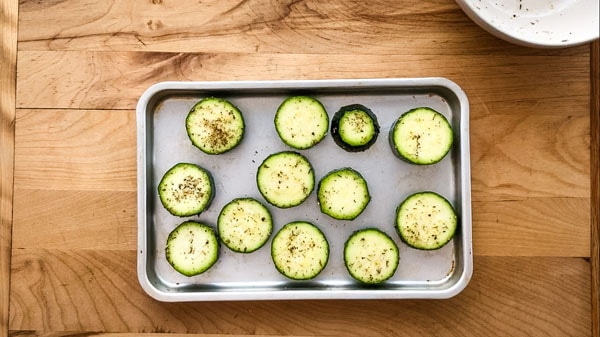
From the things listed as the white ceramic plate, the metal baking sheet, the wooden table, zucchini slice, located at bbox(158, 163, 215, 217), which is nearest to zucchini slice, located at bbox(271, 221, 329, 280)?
the metal baking sheet

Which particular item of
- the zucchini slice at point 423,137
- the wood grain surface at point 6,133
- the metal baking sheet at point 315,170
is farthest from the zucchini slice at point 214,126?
the wood grain surface at point 6,133

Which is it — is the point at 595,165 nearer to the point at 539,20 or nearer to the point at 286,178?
the point at 539,20

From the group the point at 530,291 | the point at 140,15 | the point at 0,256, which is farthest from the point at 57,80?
the point at 530,291

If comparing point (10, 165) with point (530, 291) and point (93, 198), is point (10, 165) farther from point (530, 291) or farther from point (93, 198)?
point (530, 291)

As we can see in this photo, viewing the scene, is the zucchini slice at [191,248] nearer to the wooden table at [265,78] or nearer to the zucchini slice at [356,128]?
the wooden table at [265,78]

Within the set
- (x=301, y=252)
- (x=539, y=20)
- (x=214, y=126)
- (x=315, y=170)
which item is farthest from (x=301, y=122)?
(x=539, y=20)

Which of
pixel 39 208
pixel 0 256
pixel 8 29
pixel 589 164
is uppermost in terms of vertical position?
pixel 8 29

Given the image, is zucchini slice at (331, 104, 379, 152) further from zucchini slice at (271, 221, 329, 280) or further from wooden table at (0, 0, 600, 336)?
zucchini slice at (271, 221, 329, 280)
